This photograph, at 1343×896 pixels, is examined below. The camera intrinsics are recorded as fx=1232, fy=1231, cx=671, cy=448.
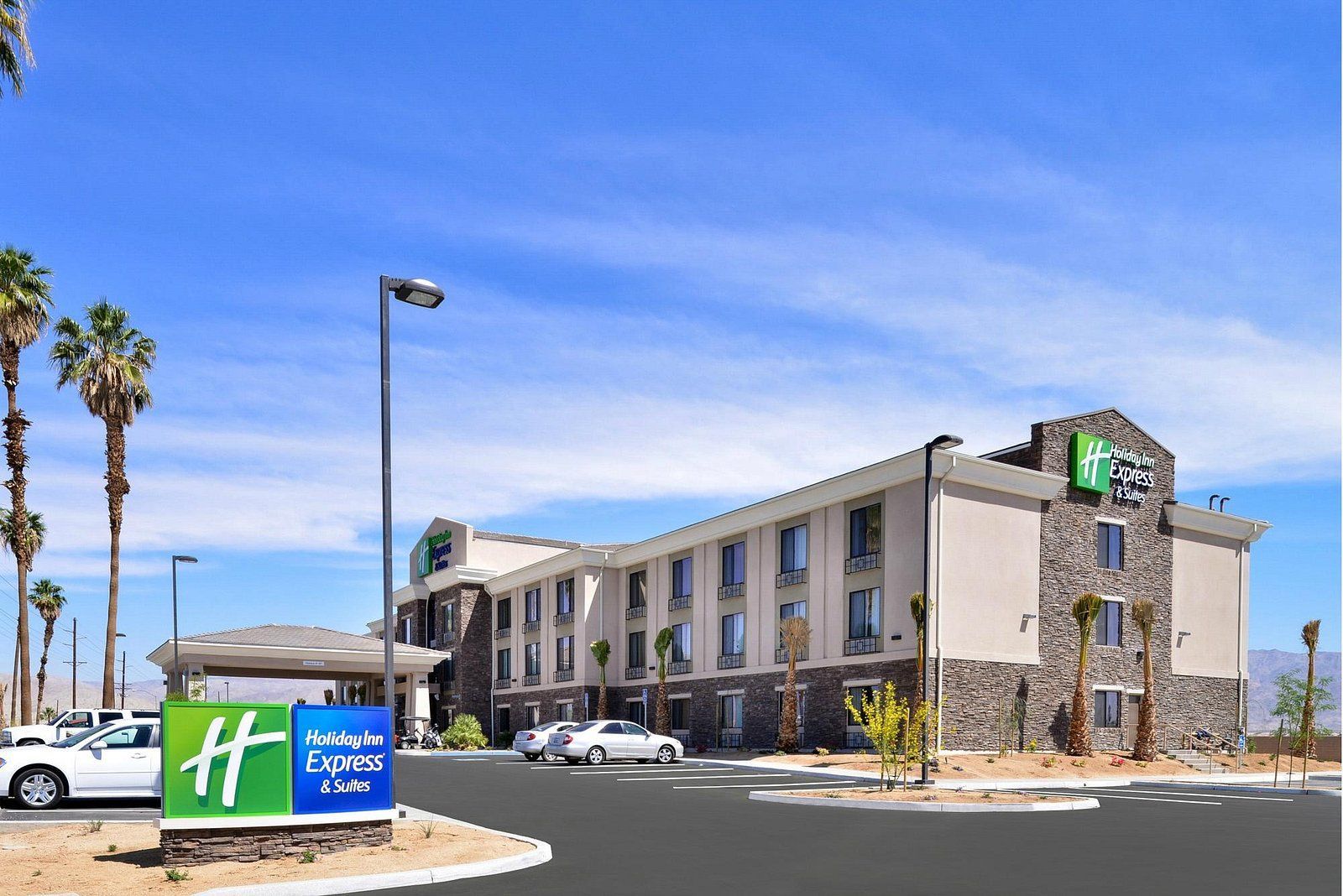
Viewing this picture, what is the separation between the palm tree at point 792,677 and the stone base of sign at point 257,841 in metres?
29.5

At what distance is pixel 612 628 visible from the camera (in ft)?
193

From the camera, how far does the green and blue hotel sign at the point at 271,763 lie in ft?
45.0

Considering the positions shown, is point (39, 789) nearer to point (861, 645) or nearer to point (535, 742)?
point (535, 742)

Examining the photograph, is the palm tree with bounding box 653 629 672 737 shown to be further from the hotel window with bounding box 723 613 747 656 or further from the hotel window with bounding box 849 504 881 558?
Answer: the hotel window with bounding box 849 504 881 558

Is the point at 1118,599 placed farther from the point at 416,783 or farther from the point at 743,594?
the point at 416,783

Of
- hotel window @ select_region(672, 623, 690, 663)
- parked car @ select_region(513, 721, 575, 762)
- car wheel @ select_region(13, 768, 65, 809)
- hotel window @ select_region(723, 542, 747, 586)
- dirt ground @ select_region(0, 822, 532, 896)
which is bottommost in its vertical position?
parked car @ select_region(513, 721, 575, 762)

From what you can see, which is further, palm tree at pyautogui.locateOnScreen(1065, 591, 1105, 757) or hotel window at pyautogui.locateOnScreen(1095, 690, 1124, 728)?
hotel window at pyautogui.locateOnScreen(1095, 690, 1124, 728)

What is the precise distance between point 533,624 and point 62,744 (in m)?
43.7

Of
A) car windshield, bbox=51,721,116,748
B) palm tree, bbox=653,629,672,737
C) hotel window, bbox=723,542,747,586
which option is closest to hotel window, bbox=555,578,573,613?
palm tree, bbox=653,629,672,737

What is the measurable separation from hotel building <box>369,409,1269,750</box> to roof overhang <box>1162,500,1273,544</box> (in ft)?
0.31

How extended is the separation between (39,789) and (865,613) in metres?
28.5

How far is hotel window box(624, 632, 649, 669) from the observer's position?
2234 inches

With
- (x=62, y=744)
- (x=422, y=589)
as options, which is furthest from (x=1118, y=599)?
(x=422, y=589)

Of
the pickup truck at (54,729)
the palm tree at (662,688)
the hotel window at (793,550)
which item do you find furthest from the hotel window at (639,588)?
the pickup truck at (54,729)
